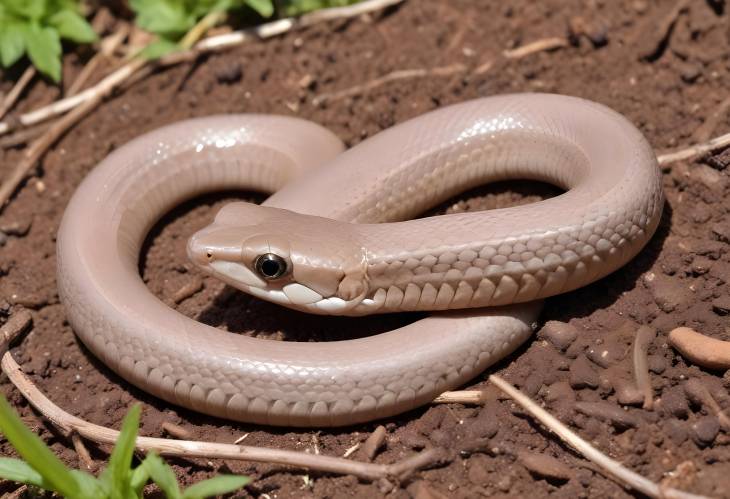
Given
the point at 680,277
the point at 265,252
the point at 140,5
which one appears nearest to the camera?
the point at 265,252

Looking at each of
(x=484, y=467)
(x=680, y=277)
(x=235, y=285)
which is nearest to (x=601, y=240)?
(x=680, y=277)

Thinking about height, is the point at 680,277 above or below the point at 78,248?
below

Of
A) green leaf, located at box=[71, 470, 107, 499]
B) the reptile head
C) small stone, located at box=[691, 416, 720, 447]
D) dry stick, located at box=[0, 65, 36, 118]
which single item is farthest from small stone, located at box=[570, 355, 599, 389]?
dry stick, located at box=[0, 65, 36, 118]

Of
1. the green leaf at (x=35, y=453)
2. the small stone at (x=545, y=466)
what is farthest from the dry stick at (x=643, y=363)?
the green leaf at (x=35, y=453)

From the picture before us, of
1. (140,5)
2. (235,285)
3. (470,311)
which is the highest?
(140,5)

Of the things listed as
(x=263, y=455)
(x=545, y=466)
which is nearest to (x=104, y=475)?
(x=263, y=455)

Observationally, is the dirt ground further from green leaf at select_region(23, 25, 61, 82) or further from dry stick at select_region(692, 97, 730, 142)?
green leaf at select_region(23, 25, 61, 82)

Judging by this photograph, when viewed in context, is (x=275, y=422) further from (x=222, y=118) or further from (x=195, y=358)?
(x=222, y=118)
